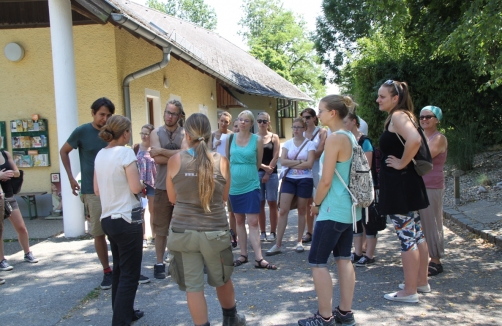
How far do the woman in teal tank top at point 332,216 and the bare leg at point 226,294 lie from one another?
1.95ft

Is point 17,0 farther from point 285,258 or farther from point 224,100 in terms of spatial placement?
point 224,100

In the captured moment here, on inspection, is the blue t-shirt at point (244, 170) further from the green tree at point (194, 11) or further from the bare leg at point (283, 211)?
the green tree at point (194, 11)

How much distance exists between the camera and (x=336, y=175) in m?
3.55

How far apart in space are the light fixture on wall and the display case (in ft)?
3.59

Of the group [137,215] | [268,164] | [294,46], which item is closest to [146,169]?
[268,164]

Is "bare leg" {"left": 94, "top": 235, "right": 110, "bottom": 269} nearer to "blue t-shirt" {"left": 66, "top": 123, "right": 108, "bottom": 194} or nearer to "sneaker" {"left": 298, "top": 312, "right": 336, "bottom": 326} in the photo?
"blue t-shirt" {"left": 66, "top": 123, "right": 108, "bottom": 194}

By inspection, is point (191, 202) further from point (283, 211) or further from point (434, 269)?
point (434, 269)

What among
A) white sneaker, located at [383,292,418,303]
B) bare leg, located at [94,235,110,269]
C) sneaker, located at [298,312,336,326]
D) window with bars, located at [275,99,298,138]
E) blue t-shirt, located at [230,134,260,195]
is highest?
window with bars, located at [275,99,298,138]

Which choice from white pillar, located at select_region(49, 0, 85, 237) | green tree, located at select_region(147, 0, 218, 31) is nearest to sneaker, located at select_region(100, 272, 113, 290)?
white pillar, located at select_region(49, 0, 85, 237)

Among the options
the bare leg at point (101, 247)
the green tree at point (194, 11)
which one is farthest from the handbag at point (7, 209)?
the green tree at point (194, 11)

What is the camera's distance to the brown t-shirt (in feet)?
10.5

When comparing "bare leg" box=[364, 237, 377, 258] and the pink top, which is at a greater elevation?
the pink top

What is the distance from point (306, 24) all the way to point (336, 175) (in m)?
55.3

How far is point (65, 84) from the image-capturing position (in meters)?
6.89
